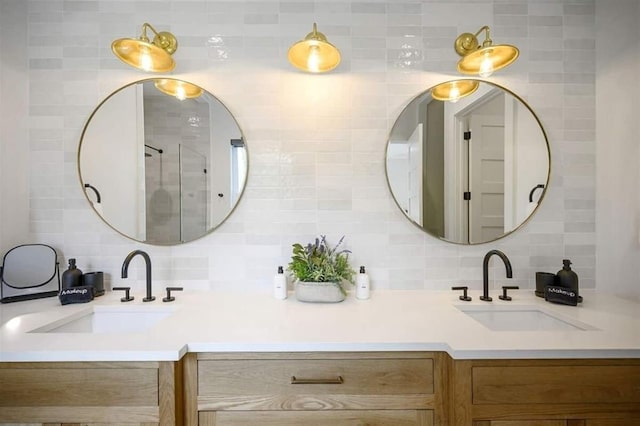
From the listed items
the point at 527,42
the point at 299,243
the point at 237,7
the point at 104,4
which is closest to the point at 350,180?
the point at 299,243

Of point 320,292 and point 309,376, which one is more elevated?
point 320,292

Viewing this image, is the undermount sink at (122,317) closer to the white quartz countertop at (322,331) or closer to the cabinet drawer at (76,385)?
the white quartz countertop at (322,331)

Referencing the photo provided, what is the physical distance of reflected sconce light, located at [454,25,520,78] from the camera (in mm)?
1341

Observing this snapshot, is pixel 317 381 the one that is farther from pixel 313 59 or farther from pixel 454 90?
pixel 454 90

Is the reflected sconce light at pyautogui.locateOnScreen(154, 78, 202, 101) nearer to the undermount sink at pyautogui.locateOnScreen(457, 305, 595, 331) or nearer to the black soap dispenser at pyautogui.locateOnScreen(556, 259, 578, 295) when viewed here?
the undermount sink at pyautogui.locateOnScreen(457, 305, 595, 331)

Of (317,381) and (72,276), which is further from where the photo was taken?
(72,276)

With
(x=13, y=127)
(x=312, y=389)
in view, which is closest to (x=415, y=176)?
(x=312, y=389)

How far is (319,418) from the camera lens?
38.7 inches

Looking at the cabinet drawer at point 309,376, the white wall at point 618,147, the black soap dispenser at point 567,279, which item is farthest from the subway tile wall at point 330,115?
the cabinet drawer at point 309,376

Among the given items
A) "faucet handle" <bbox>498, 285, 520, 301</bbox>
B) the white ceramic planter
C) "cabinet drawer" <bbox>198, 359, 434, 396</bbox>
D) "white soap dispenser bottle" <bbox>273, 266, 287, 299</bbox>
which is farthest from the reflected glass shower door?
"faucet handle" <bbox>498, 285, 520, 301</bbox>

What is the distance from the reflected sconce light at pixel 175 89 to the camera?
1.57 m

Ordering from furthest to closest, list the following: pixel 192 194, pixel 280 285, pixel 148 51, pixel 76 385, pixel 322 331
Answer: pixel 192 194 < pixel 280 285 < pixel 148 51 < pixel 322 331 < pixel 76 385

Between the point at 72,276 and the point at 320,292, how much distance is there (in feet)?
4.13

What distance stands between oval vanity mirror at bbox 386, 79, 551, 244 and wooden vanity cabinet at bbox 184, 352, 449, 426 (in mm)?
819
